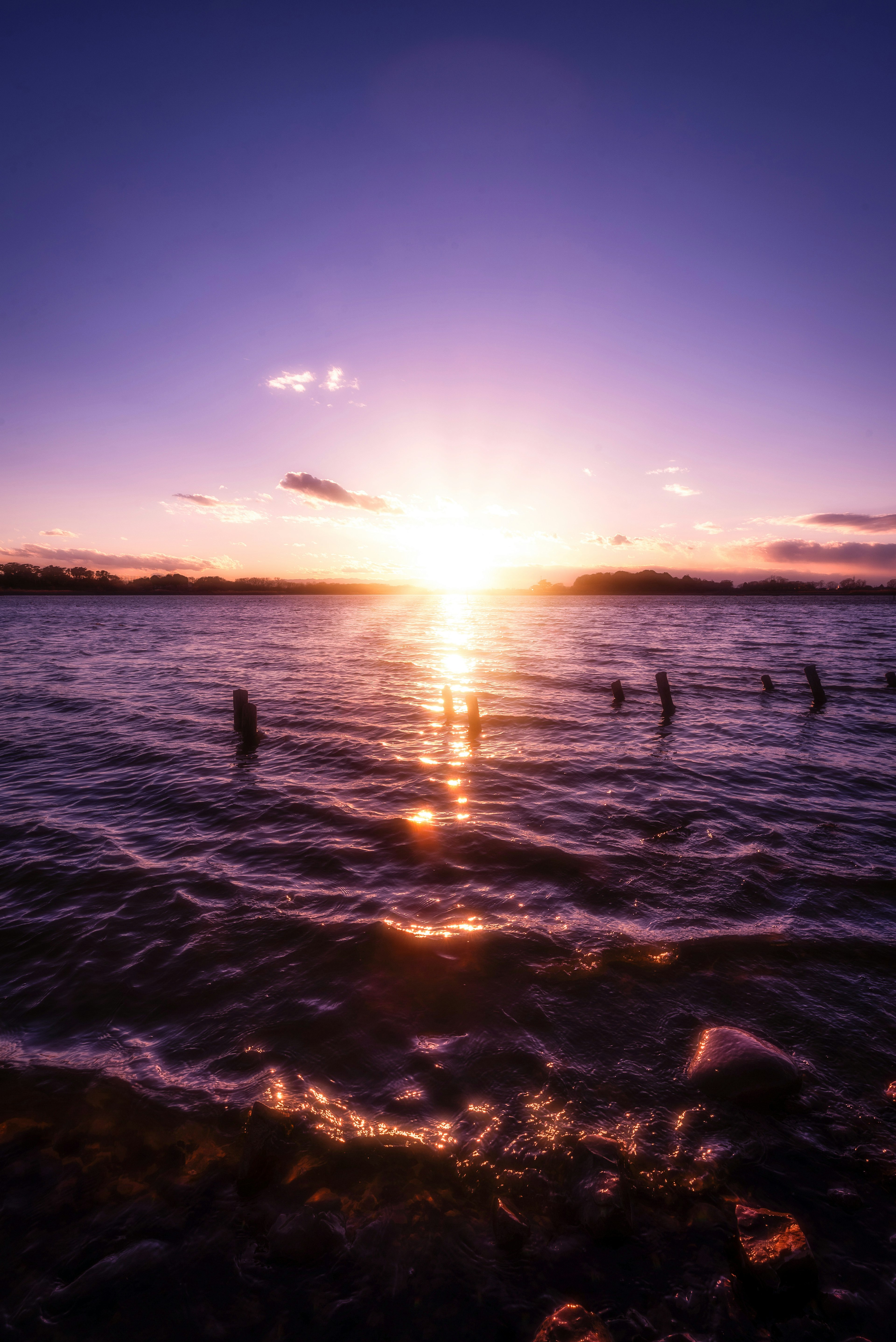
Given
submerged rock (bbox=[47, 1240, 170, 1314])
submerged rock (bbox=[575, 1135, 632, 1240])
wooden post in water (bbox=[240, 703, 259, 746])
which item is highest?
wooden post in water (bbox=[240, 703, 259, 746])

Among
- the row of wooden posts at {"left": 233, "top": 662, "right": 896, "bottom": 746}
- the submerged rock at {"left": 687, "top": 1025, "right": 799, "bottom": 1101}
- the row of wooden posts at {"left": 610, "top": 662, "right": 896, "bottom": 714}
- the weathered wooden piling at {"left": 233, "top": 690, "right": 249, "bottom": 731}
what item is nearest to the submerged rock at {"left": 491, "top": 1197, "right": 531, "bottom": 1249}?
the submerged rock at {"left": 687, "top": 1025, "right": 799, "bottom": 1101}

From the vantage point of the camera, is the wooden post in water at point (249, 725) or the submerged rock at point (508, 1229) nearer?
the submerged rock at point (508, 1229)

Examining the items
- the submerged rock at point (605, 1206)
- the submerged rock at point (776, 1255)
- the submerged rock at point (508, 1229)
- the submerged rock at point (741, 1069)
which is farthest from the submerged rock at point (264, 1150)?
the submerged rock at point (741, 1069)

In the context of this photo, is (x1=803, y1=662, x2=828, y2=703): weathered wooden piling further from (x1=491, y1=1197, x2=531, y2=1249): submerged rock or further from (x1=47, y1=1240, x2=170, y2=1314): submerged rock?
(x1=47, y1=1240, x2=170, y2=1314): submerged rock

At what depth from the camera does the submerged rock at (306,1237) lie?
11.6ft

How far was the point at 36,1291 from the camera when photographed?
3.32m

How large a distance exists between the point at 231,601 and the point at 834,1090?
178868 mm

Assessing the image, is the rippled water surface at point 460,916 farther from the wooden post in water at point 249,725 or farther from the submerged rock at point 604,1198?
the wooden post in water at point 249,725

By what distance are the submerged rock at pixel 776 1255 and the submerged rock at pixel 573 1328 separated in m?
1.10

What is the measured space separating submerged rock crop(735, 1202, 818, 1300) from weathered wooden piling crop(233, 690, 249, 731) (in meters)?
15.1

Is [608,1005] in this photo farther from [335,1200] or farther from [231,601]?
[231,601]

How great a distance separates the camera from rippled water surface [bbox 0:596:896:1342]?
484 centimetres

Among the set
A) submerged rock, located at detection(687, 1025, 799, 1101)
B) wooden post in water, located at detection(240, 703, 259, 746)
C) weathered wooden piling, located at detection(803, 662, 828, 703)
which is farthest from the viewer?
weathered wooden piling, located at detection(803, 662, 828, 703)

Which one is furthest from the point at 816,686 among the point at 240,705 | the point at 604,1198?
the point at 604,1198
